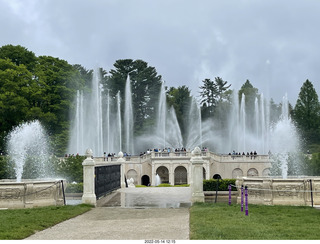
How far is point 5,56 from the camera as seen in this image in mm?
66938

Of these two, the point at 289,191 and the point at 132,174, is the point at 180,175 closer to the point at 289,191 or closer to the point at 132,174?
the point at 132,174

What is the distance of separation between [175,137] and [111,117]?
13.4 m

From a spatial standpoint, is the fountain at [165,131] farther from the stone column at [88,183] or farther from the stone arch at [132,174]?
the stone column at [88,183]

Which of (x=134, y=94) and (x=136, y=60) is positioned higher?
(x=136, y=60)

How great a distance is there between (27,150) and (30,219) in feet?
105

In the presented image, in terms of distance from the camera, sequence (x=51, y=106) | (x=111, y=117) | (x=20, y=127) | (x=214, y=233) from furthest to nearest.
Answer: (x=111, y=117)
(x=51, y=106)
(x=20, y=127)
(x=214, y=233)

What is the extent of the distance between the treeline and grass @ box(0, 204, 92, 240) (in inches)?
1689

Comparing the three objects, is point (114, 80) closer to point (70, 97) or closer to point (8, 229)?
point (70, 97)

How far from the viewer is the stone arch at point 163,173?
6022 centimetres

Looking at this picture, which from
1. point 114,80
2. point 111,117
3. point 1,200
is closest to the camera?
point 1,200

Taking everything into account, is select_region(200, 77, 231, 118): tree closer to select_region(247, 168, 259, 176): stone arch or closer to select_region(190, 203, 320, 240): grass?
select_region(247, 168, 259, 176): stone arch

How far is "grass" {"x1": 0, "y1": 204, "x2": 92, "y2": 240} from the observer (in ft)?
38.9

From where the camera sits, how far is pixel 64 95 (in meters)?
65.8

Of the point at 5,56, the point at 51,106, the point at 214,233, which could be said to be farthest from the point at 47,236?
the point at 5,56
